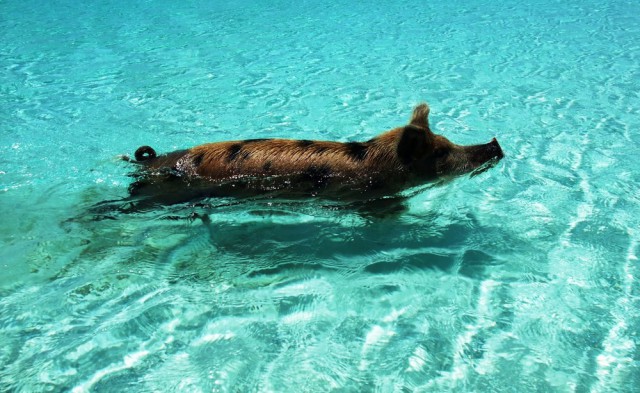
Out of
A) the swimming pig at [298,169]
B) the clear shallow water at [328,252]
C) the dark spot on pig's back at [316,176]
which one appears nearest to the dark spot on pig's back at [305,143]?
the swimming pig at [298,169]

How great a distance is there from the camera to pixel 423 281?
4.32m

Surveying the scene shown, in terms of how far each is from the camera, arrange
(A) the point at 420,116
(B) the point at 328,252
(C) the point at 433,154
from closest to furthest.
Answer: (B) the point at 328,252 → (C) the point at 433,154 → (A) the point at 420,116

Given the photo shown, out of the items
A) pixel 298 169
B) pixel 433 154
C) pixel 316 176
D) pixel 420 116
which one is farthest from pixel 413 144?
pixel 298 169

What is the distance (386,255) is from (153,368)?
77.3 inches

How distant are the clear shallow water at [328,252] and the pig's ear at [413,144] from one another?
570 millimetres

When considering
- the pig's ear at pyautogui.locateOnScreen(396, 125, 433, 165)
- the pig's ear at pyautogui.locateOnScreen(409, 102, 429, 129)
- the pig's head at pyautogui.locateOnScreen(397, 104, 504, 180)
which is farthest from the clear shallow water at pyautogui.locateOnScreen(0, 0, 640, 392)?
the pig's ear at pyautogui.locateOnScreen(409, 102, 429, 129)

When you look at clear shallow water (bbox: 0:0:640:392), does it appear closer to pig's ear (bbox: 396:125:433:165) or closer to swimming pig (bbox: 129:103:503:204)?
swimming pig (bbox: 129:103:503:204)

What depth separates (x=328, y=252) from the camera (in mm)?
4695

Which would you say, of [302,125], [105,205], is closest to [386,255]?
[105,205]

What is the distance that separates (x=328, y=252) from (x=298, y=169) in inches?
27.7

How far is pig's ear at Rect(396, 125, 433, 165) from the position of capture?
15.7 ft

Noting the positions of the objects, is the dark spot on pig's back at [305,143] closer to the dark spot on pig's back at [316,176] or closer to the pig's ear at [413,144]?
the dark spot on pig's back at [316,176]

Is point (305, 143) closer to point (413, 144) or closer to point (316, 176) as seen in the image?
point (316, 176)

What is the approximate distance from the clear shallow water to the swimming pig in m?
0.25
